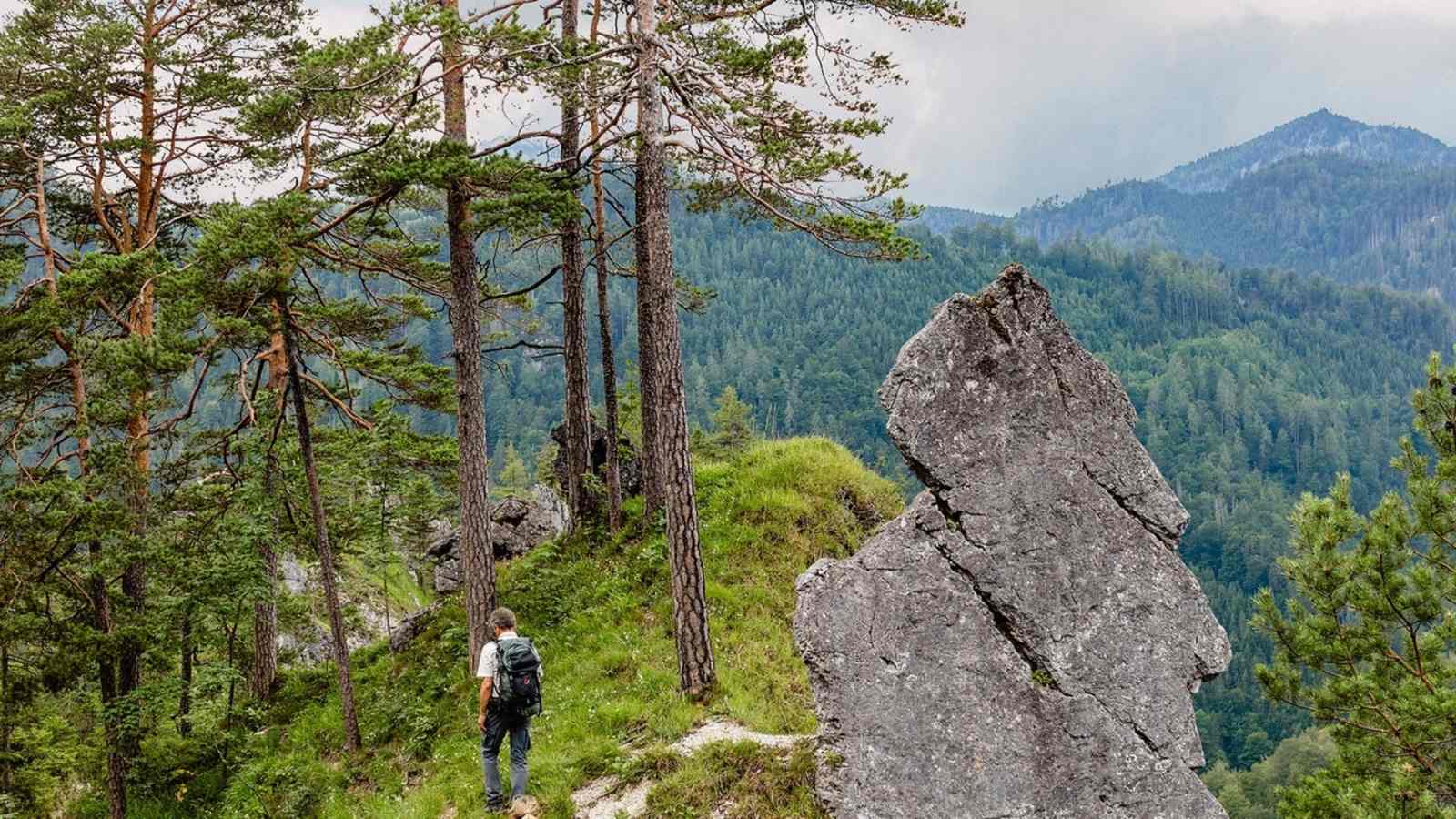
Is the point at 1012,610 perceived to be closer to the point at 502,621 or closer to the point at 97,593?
the point at 502,621

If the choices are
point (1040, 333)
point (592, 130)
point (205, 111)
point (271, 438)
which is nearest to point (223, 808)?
point (271, 438)

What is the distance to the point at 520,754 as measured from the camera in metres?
9.80

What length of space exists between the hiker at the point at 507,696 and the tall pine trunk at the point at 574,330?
894cm

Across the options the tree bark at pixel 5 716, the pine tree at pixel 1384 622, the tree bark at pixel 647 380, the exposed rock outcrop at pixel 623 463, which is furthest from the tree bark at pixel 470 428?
the pine tree at pixel 1384 622

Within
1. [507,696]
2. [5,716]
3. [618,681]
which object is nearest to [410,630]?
[5,716]

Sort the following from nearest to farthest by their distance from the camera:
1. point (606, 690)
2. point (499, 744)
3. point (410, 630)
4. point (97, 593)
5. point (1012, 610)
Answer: point (1012, 610), point (499, 744), point (606, 690), point (97, 593), point (410, 630)

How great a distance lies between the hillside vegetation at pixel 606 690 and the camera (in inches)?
415

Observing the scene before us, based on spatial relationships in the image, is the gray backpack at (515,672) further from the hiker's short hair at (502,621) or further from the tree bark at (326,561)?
the tree bark at (326,561)

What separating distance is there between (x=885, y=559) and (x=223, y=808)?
43.2 ft

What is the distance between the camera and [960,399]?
346 inches

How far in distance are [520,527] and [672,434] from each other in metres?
13.3

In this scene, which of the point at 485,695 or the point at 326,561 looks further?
the point at 326,561

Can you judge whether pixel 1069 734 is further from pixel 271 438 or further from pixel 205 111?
pixel 205 111

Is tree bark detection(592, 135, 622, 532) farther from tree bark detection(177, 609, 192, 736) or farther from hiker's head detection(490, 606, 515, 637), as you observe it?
hiker's head detection(490, 606, 515, 637)
